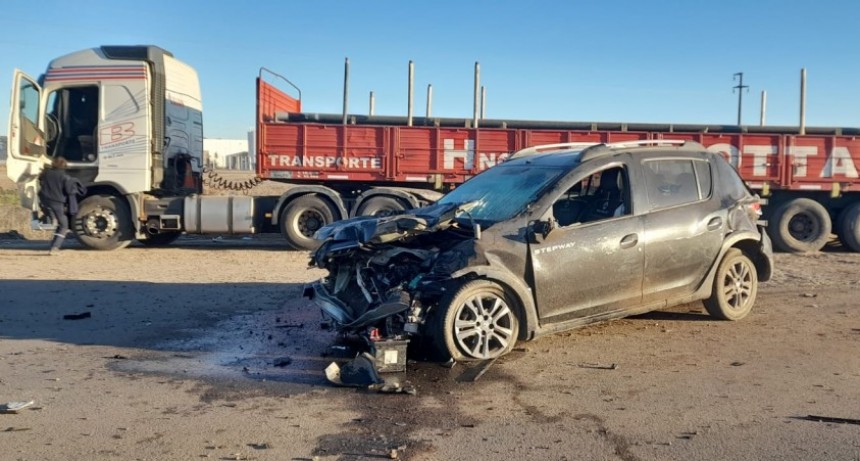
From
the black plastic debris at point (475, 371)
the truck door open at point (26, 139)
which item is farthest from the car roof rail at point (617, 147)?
the truck door open at point (26, 139)

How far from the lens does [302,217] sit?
1415cm

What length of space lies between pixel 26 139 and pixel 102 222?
6.56 ft

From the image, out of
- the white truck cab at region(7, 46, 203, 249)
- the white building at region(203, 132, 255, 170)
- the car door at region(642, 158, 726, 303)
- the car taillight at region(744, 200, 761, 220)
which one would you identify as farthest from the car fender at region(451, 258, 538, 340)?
the white building at region(203, 132, 255, 170)

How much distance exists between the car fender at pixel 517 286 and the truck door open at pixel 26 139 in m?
10.5

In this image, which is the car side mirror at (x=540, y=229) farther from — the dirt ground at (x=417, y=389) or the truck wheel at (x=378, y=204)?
the truck wheel at (x=378, y=204)

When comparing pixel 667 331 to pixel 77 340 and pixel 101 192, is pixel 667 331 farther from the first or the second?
pixel 101 192

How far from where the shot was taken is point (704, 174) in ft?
23.1

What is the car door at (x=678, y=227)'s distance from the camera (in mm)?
6410

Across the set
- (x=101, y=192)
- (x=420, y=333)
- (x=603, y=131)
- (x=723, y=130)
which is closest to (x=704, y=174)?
(x=420, y=333)

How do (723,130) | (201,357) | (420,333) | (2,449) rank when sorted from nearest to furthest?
1. (2,449)
2. (420,333)
3. (201,357)
4. (723,130)

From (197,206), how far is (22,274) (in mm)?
4008

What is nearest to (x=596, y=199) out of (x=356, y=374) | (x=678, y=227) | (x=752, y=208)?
(x=678, y=227)

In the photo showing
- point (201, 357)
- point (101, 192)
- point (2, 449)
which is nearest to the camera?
point (2, 449)

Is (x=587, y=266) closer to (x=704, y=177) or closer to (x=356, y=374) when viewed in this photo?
(x=704, y=177)
